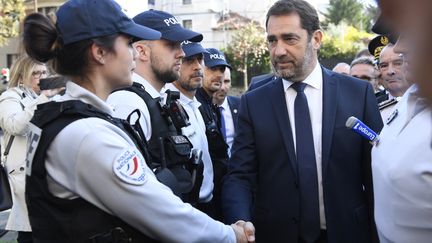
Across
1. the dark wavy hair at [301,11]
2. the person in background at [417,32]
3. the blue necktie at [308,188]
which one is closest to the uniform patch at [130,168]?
the blue necktie at [308,188]

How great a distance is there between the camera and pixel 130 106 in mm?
2693

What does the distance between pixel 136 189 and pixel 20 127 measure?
2.95m

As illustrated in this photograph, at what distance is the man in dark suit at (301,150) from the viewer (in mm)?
2617

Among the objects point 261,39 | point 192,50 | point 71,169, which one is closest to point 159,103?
point 71,169

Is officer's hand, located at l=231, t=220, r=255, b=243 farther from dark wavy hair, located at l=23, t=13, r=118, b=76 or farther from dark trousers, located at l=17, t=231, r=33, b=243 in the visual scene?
dark trousers, located at l=17, t=231, r=33, b=243

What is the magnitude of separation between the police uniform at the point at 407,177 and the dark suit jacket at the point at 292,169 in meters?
0.79

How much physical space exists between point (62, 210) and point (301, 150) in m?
1.38

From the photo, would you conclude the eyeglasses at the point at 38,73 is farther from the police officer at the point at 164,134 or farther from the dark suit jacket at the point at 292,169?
the dark suit jacket at the point at 292,169

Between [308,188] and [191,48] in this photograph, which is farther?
[191,48]

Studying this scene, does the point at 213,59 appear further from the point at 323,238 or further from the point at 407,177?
the point at 407,177

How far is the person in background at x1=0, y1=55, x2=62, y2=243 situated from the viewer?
4.12 meters

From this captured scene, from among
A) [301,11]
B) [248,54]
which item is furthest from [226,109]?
[248,54]

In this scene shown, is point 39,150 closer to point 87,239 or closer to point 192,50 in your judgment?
point 87,239

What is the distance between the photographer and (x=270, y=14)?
9.75ft
